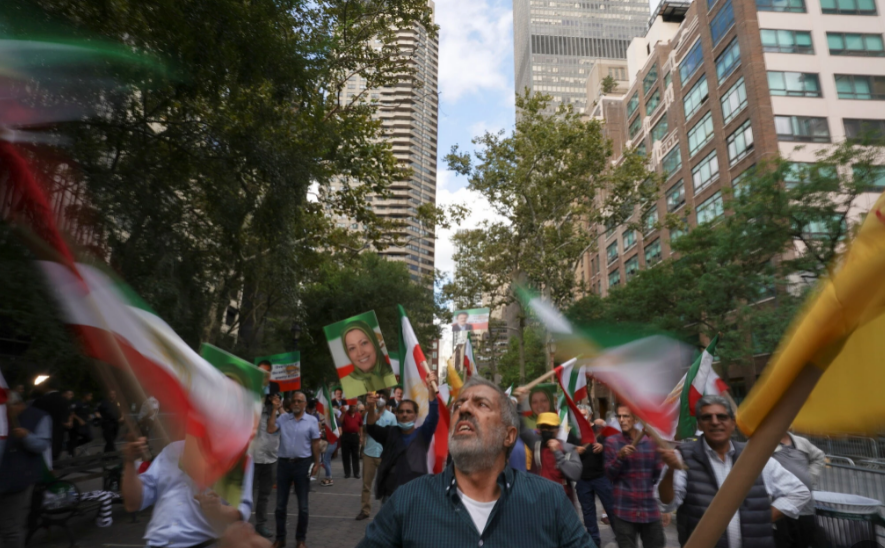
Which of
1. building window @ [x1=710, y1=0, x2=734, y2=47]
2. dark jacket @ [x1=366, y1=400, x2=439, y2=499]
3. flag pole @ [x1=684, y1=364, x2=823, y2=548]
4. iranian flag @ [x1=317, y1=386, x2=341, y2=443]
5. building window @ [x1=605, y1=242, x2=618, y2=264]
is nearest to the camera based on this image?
flag pole @ [x1=684, y1=364, x2=823, y2=548]

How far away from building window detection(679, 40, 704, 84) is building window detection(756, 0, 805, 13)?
5424 mm

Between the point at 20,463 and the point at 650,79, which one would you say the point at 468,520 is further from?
the point at 650,79

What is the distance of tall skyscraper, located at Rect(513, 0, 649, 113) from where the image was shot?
6004 inches

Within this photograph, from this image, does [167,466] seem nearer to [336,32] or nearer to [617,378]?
[617,378]

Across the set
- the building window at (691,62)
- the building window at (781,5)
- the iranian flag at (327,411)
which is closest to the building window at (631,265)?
the building window at (691,62)

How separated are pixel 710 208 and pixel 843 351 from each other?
3639cm

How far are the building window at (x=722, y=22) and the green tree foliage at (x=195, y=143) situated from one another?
1063 inches

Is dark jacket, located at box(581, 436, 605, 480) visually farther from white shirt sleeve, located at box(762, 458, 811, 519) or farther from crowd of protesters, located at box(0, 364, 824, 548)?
white shirt sleeve, located at box(762, 458, 811, 519)

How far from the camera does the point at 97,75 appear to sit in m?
7.52

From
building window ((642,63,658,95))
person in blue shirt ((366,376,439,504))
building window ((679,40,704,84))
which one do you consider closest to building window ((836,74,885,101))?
building window ((679,40,704,84))

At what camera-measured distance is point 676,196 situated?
4012cm

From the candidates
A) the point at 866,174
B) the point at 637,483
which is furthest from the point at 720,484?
the point at 866,174

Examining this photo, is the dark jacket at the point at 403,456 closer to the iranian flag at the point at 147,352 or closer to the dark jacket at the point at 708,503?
the dark jacket at the point at 708,503

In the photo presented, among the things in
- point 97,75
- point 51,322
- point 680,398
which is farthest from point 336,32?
point 680,398
